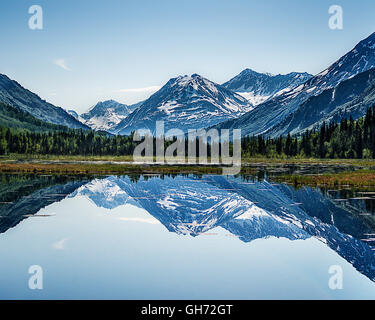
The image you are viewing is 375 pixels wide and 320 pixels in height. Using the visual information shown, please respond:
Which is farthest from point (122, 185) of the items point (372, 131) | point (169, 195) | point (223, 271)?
point (372, 131)

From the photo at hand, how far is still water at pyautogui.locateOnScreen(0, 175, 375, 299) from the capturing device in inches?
692

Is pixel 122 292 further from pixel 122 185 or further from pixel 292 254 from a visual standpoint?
pixel 122 185

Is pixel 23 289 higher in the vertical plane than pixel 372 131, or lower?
lower

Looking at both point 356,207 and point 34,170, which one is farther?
point 34,170

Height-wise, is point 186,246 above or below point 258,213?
below

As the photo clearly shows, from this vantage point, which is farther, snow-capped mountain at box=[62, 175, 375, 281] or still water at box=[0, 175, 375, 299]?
snow-capped mountain at box=[62, 175, 375, 281]

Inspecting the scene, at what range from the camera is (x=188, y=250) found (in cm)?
2448

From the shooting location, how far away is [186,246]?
2566 cm

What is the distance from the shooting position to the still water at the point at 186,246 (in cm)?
1758

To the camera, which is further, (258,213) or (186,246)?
(258,213)

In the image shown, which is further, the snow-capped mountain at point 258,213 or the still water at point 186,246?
the snow-capped mountain at point 258,213
